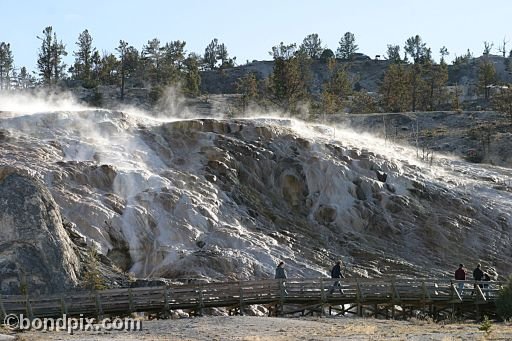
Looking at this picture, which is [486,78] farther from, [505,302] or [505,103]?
[505,302]

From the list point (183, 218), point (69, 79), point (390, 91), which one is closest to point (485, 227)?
point (183, 218)

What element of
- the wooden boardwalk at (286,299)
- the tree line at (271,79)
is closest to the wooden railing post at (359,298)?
the wooden boardwalk at (286,299)

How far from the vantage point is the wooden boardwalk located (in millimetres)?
26219

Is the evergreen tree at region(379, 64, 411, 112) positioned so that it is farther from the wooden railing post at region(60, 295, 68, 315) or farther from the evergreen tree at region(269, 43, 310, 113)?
the wooden railing post at region(60, 295, 68, 315)

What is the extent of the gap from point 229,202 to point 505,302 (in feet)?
50.3

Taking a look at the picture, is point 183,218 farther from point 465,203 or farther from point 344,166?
point 465,203

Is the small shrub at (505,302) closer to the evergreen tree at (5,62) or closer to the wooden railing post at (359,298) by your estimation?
the wooden railing post at (359,298)

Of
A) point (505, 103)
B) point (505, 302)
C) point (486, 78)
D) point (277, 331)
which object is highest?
point (486, 78)

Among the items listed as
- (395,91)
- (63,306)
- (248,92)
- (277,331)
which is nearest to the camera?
(277,331)

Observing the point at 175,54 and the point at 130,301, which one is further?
the point at 175,54

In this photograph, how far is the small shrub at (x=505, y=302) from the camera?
30.7m

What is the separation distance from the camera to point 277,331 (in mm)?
24266

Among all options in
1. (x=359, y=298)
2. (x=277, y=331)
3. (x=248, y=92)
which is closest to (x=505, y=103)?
(x=248, y=92)

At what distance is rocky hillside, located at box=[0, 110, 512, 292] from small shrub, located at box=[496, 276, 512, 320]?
900 centimetres
